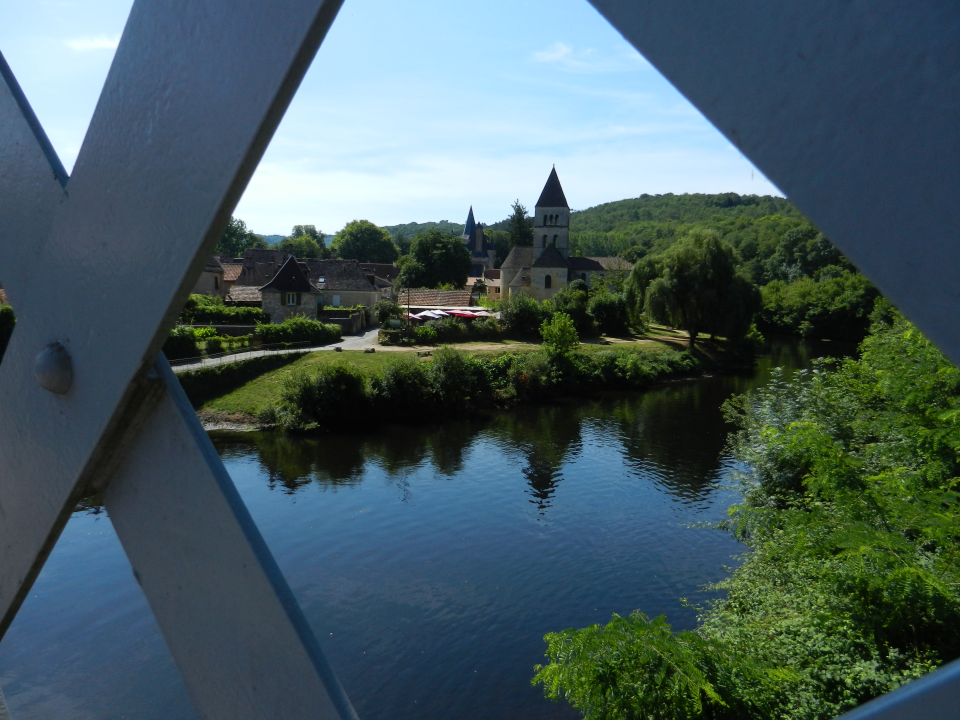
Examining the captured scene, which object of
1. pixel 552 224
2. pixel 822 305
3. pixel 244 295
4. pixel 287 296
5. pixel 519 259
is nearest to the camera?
pixel 287 296

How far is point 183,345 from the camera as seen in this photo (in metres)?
28.1

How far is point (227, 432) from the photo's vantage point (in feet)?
77.5

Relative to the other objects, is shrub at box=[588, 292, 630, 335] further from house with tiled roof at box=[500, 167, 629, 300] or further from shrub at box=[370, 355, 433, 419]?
shrub at box=[370, 355, 433, 419]

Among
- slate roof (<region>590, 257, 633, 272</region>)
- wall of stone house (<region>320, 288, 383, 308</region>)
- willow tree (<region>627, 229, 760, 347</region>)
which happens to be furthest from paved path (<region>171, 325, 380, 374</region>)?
slate roof (<region>590, 257, 633, 272</region>)

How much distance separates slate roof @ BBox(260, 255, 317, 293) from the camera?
127 feet

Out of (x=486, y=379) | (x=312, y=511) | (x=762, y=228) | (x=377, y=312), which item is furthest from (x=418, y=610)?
(x=762, y=228)

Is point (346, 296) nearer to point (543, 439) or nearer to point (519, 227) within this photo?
point (543, 439)

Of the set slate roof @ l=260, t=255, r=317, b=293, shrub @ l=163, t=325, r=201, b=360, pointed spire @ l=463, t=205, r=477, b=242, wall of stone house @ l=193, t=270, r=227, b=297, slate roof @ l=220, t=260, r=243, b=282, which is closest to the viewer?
shrub @ l=163, t=325, r=201, b=360

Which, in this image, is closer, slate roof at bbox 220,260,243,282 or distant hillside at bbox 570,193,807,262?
distant hillside at bbox 570,193,807,262

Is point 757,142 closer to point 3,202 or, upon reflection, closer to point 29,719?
point 3,202

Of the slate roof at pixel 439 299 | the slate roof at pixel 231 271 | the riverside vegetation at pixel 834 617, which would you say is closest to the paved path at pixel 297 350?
the slate roof at pixel 439 299

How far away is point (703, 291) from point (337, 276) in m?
24.7

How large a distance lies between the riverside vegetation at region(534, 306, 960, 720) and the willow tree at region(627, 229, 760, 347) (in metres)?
28.0

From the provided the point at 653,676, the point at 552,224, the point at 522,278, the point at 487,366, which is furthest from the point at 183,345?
the point at 552,224
